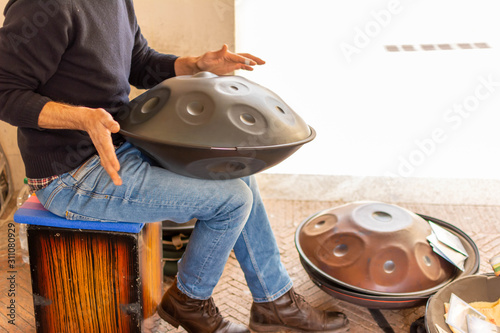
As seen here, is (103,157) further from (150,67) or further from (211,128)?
(150,67)

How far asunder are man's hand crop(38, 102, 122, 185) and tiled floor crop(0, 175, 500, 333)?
37.6 inches

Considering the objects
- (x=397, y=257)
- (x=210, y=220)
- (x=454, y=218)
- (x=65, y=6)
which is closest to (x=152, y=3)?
(x=65, y=6)

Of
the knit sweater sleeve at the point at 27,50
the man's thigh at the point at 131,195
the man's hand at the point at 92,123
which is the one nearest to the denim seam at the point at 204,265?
the man's thigh at the point at 131,195

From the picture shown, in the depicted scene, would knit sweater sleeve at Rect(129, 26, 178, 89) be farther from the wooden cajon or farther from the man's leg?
the wooden cajon

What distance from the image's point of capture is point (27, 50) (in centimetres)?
143

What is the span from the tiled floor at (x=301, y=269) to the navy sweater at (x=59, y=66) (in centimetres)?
90

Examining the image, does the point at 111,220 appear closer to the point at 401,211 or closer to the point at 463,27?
the point at 401,211

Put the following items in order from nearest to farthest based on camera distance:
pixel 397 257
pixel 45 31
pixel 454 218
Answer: pixel 45 31 < pixel 397 257 < pixel 454 218

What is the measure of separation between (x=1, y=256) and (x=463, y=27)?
2.85 metres

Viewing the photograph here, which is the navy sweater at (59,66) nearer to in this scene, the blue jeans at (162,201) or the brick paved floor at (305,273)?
the blue jeans at (162,201)

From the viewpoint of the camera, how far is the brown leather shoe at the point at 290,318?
200 centimetres

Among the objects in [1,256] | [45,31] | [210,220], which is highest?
[45,31]

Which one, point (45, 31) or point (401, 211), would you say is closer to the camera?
point (45, 31)

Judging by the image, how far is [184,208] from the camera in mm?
1606
